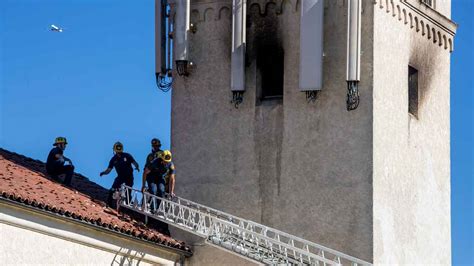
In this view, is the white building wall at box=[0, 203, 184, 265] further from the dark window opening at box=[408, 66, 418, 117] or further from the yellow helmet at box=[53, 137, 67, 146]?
the dark window opening at box=[408, 66, 418, 117]

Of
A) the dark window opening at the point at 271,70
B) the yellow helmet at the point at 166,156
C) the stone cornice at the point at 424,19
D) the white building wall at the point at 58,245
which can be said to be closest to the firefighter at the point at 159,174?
the yellow helmet at the point at 166,156

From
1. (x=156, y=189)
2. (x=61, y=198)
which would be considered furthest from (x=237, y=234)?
(x=61, y=198)

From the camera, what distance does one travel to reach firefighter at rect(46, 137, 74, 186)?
3456cm

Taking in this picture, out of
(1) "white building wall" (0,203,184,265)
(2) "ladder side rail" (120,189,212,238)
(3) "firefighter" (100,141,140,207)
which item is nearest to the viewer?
(1) "white building wall" (0,203,184,265)

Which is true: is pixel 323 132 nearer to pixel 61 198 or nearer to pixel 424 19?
pixel 424 19

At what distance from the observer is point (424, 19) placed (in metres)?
37.4

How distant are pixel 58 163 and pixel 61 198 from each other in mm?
2326

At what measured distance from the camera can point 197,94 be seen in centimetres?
3669

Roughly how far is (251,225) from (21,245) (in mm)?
5980

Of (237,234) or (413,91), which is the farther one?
(413,91)

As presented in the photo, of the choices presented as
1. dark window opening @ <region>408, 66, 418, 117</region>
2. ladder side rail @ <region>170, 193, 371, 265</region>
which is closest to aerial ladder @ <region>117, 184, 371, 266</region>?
ladder side rail @ <region>170, 193, 371, 265</region>

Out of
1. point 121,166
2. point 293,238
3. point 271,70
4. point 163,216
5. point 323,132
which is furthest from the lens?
point 271,70

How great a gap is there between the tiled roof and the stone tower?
79.4 inches

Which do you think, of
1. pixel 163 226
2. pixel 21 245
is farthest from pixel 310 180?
pixel 21 245
